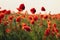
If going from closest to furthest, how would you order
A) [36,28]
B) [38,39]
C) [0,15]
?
1. [0,15]
2. [38,39]
3. [36,28]

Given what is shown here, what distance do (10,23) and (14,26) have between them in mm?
96

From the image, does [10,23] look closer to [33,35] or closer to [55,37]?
[33,35]

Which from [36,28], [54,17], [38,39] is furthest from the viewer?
[54,17]

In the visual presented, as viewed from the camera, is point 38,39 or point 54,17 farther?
point 54,17

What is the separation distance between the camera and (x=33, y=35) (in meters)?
4.07

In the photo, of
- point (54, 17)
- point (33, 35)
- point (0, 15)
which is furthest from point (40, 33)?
point (54, 17)

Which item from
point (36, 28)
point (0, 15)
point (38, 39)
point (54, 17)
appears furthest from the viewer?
point (54, 17)

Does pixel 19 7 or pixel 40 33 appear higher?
pixel 19 7

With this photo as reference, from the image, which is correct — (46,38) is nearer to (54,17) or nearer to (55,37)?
(55,37)

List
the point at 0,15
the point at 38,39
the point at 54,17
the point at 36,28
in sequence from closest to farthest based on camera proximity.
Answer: the point at 0,15, the point at 38,39, the point at 36,28, the point at 54,17

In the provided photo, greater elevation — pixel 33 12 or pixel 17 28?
pixel 33 12

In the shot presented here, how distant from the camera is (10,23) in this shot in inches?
162

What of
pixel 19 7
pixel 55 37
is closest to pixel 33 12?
pixel 19 7

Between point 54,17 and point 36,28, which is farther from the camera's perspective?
point 54,17
